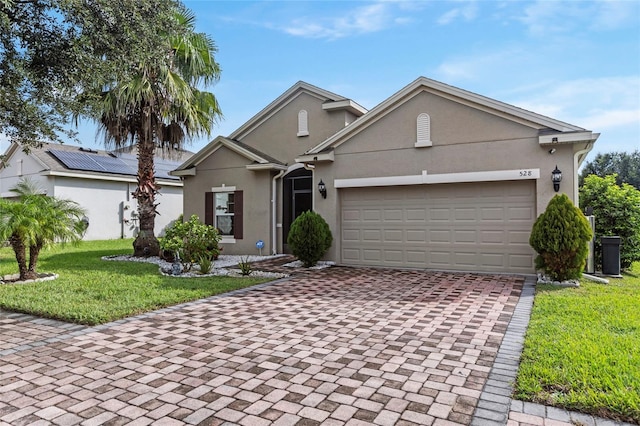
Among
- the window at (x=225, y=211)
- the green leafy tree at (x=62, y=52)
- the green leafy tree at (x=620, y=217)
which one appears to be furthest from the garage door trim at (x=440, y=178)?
the green leafy tree at (x=62, y=52)

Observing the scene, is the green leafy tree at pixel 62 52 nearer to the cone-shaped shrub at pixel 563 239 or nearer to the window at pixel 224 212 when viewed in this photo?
the window at pixel 224 212

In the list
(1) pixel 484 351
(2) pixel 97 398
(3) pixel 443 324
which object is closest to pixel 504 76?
(3) pixel 443 324

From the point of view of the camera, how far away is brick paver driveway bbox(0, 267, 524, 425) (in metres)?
3.25

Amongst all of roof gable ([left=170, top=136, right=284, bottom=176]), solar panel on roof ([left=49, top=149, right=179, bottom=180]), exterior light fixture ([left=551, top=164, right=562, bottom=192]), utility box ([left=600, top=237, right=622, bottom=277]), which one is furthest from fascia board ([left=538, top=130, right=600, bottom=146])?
solar panel on roof ([left=49, top=149, right=179, bottom=180])

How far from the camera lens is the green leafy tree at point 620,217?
10633mm

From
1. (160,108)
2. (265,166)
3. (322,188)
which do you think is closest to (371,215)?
(322,188)

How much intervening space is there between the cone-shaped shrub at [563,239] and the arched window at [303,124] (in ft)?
29.1

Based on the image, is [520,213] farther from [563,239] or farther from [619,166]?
[619,166]

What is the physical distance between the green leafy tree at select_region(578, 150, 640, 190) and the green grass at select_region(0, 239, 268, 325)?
4487 centimetres

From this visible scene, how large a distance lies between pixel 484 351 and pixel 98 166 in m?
22.8

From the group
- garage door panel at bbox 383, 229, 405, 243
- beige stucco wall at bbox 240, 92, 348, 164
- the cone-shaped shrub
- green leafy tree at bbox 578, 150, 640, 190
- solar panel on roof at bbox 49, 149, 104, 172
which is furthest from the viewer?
green leafy tree at bbox 578, 150, 640, 190

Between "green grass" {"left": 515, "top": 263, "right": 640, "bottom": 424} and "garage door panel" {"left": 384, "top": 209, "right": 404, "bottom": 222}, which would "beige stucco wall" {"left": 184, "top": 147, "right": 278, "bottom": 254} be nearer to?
"garage door panel" {"left": 384, "top": 209, "right": 404, "bottom": 222}

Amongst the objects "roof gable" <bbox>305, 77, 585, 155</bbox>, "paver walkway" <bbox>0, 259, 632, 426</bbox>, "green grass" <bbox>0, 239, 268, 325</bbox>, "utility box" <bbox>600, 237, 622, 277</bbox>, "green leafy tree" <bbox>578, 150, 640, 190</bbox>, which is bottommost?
"paver walkway" <bbox>0, 259, 632, 426</bbox>

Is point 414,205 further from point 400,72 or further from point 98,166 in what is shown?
point 98,166
